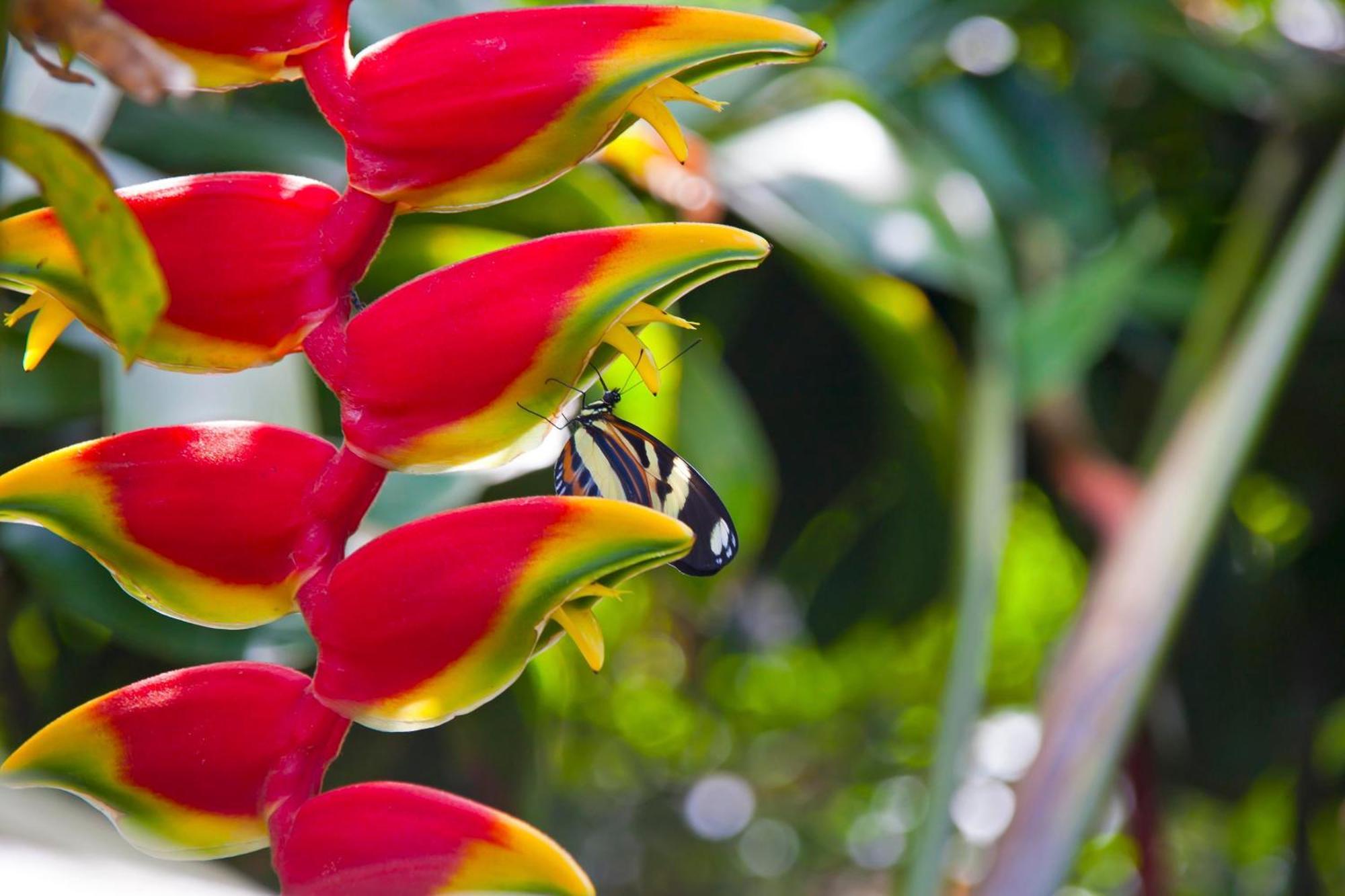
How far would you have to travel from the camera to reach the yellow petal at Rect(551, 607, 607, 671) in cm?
Result: 13

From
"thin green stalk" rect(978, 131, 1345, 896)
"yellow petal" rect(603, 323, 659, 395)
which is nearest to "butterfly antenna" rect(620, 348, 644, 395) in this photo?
"yellow petal" rect(603, 323, 659, 395)

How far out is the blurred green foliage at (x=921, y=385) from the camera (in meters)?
0.43

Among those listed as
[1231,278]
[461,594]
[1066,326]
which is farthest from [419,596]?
[1231,278]

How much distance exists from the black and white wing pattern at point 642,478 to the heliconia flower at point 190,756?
5 cm

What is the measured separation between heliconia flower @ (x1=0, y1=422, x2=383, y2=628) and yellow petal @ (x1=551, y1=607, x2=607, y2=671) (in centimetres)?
2

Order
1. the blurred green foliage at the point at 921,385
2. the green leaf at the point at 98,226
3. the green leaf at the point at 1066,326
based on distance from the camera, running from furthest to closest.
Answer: the green leaf at the point at 1066,326, the blurred green foliage at the point at 921,385, the green leaf at the point at 98,226

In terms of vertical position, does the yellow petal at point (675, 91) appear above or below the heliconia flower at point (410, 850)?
above

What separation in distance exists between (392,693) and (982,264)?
48 cm

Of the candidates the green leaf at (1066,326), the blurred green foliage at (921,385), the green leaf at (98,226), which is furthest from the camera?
the green leaf at (1066,326)

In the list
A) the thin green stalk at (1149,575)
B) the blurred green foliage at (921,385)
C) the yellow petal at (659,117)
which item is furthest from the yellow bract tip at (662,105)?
the thin green stalk at (1149,575)

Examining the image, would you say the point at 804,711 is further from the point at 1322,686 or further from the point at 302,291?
the point at 302,291

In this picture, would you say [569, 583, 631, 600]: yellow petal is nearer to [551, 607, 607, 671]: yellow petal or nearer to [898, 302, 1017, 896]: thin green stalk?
[551, 607, 607, 671]: yellow petal

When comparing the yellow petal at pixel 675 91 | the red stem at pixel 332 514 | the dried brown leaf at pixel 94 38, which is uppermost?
the dried brown leaf at pixel 94 38

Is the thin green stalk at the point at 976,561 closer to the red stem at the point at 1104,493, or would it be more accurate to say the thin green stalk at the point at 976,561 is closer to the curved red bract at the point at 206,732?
the red stem at the point at 1104,493
